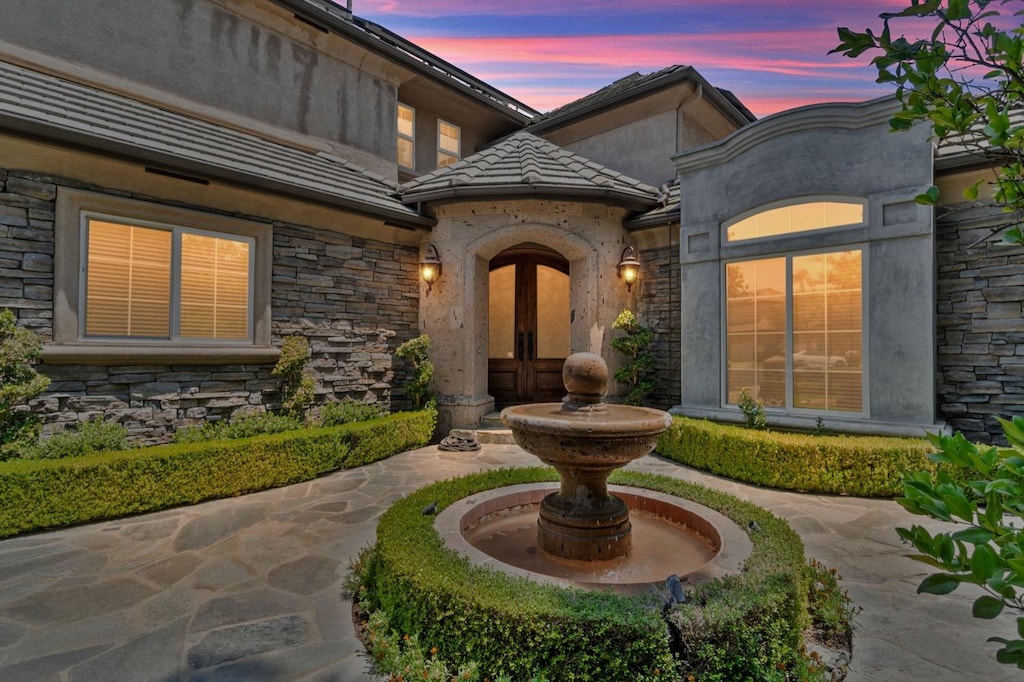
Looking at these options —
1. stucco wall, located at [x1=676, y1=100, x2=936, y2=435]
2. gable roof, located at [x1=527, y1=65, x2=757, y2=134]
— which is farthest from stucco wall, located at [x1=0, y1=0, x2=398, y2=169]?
stucco wall, located at [x1=676, y1=100, x2=936, y2=435]

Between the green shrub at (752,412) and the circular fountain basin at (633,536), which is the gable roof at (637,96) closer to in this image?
the green shrub at (752,412)

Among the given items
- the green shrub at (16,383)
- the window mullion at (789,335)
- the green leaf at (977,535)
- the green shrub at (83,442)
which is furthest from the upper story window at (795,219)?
the green shrub at (16,383)

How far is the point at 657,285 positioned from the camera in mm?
9344

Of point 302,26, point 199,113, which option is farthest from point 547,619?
point 302,26

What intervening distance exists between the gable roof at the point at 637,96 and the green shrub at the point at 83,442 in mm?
11156

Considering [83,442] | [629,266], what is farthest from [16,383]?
[629,266]

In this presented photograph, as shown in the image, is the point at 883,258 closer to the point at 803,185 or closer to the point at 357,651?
the point at 803,185

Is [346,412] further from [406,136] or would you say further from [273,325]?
[406,136]

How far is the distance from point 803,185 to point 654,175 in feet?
14.6

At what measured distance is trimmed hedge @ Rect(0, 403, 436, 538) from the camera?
4.79 meters

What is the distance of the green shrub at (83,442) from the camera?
5.28m

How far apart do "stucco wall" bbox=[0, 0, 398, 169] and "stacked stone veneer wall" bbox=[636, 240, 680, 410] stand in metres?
6.55

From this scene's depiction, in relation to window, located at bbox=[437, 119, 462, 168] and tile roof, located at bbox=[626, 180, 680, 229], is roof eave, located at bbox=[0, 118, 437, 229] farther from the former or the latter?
window, located at bbox=[437, 119, 462, 168]

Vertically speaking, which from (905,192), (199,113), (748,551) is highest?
(199,113)
